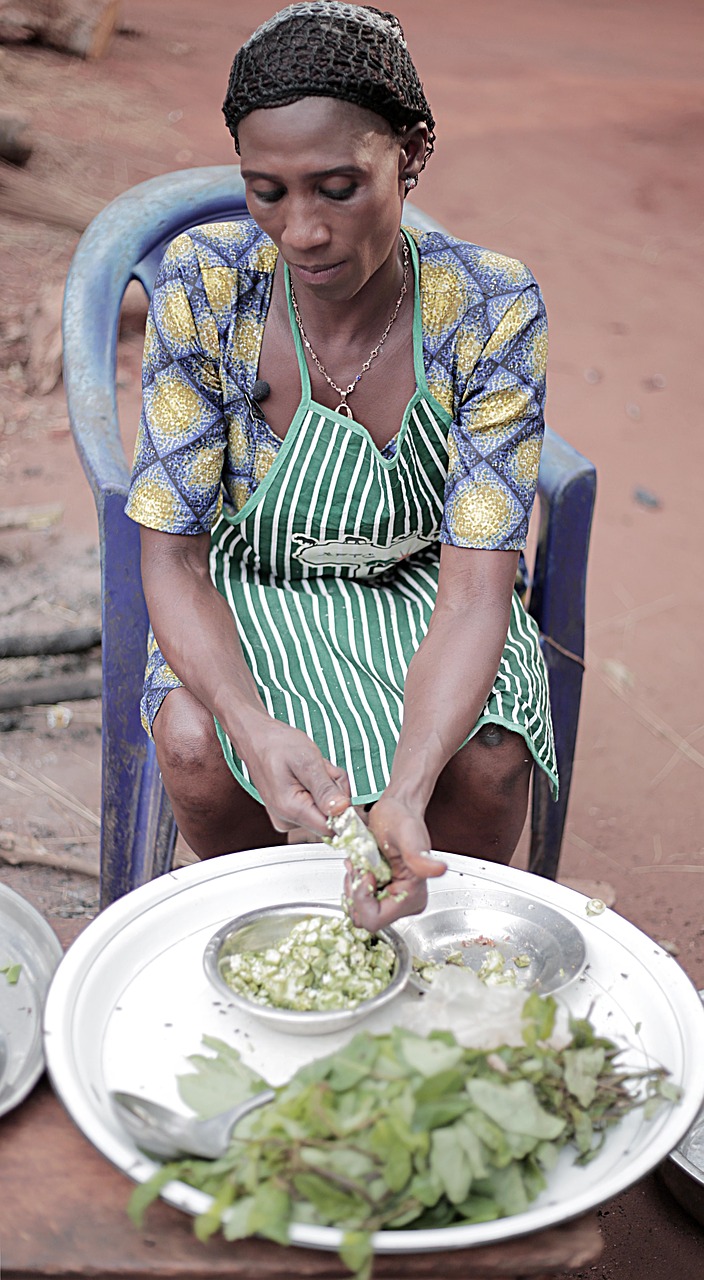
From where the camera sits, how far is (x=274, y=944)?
60.5 inches

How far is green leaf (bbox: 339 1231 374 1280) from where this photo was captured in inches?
42.1

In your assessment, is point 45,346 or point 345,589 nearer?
point 345,589

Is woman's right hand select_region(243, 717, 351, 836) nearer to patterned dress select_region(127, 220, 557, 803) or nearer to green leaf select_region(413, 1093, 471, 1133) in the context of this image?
patterned dress select_region(127, 220, 557, 803)

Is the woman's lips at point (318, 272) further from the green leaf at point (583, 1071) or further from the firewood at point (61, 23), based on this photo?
the firewood at point (61, 23)

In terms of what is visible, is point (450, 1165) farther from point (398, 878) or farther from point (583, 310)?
point (583, 310)

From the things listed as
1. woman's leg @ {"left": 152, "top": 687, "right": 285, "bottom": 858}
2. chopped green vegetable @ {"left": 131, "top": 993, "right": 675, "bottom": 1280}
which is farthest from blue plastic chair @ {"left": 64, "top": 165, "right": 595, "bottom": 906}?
chopped green vegetable @ {"left": 131, "top": 993, "right": 675, "bottom": 1280}

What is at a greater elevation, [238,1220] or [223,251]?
[223,251]

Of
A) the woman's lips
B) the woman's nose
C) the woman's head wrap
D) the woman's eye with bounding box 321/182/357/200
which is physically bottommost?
the woman's lips

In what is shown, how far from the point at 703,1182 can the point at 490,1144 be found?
35.6 inches

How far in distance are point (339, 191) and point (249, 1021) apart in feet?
3.49

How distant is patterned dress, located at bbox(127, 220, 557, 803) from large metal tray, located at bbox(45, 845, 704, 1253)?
0.33 metres

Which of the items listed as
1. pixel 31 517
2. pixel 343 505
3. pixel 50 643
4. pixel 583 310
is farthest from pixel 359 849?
pixel 583 310

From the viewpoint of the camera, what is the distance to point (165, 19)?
355 inches

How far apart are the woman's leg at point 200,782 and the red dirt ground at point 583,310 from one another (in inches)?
32.1
